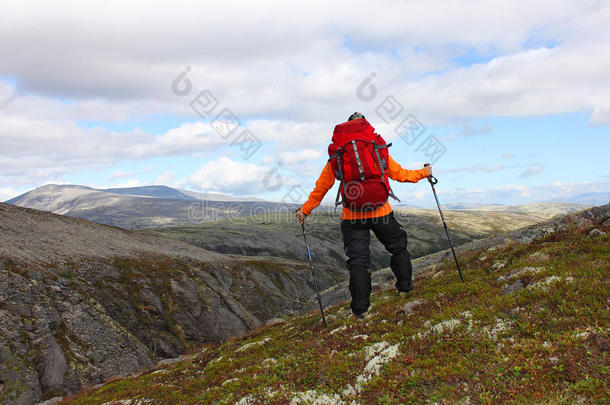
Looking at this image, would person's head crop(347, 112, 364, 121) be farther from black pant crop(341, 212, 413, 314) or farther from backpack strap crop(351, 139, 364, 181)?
black pant crop(341, 212, 413, 314)

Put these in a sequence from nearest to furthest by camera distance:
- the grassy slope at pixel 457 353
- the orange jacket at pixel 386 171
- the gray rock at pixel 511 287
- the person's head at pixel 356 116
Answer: the grassy slope at pixel 457 353, the gray rock at pixel 511 287, the orange jacket at pixel 386 171, the person's head at pixel 356 116

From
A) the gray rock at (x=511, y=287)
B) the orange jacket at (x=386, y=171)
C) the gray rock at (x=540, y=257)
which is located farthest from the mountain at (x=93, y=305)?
the gray rock at (x=540, y=257)

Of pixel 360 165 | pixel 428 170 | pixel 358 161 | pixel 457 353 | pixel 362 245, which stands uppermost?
pixel 358 161

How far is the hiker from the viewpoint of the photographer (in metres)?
10.8

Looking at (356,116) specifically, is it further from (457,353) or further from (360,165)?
(457,353)

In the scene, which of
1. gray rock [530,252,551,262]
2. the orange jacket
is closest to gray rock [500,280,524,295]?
gray rock [530,252,551,262]

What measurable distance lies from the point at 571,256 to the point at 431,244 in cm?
18284

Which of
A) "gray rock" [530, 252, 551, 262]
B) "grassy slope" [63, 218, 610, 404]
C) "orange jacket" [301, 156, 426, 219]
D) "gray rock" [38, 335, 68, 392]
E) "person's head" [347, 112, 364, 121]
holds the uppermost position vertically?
"person's head" [347, 112, 364, 121]

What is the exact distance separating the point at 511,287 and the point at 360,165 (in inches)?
213

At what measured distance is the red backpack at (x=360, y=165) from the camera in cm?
1078

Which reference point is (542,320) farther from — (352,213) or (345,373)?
(352,213)

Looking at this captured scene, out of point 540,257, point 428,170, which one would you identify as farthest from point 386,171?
point 540,257

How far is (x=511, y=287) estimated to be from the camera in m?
10.2

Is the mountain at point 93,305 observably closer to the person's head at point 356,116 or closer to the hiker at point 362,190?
the hiker at point 362,190
